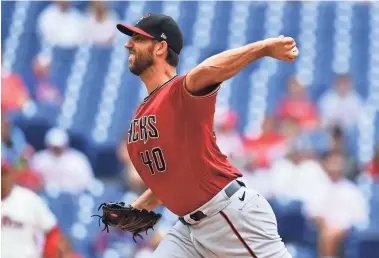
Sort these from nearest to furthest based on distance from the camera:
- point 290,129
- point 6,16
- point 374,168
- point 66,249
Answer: point 66,249
point 374,168
point 290,129
point 6,16

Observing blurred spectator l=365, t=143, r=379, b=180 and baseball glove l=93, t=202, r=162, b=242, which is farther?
blurred spectator l=365, t=143, r=379, b=180

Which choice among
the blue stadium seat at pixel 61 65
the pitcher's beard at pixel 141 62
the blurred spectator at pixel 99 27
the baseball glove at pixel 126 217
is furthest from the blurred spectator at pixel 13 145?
the pitcher's beard at pixel 141 62

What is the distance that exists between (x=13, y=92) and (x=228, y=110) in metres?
2.71

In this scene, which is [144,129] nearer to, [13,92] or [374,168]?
[374,168]

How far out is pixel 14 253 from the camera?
585cm

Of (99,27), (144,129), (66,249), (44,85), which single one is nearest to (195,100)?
(144,129)

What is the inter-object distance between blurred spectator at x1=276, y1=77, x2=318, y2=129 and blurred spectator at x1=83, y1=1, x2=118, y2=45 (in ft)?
8.97

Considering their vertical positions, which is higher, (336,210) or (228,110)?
(228,110)

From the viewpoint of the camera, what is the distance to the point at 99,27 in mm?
10305

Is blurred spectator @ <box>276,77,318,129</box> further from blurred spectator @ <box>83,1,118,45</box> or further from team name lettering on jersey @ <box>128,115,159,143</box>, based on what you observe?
team name lettering on jersey @ <box>128,115,159,143</box>

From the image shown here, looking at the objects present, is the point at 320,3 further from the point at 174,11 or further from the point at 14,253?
the point at 14,253

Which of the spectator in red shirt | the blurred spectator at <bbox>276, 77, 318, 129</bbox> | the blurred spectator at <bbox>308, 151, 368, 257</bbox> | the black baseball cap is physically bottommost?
the blurred spectator at <bbox>308, 151, 368, 257</bbox>

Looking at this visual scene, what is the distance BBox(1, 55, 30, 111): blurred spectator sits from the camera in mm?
9172

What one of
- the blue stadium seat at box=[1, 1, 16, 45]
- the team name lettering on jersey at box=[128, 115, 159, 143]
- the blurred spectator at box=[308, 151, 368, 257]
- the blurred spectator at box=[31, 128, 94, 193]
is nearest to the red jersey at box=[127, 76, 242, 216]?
the team name lettering on jersey at box=[128, 115, 159, 143]
